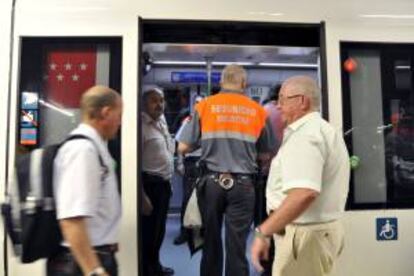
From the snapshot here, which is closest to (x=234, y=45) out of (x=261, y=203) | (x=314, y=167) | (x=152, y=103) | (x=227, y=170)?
(x=227, y=170)

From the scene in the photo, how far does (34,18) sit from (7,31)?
0.18 metres

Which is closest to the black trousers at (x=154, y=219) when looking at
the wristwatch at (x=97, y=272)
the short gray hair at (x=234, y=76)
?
the short gray hair at (x=234, y=76)

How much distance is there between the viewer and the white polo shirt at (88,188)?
1923 mm

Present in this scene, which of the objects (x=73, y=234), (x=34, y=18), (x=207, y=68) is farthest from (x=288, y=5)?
(x=207, y=68)

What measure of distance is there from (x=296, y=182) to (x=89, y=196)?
897 mm

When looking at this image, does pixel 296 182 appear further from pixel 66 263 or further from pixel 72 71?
pixel 72 71

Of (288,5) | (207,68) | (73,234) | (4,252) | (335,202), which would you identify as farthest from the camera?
(207,68)

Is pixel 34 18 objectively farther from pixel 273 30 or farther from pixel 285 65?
pixel 285 65

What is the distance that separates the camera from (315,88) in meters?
2.50

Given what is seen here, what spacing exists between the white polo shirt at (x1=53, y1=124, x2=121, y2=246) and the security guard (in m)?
1.47

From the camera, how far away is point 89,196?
6.35 ft

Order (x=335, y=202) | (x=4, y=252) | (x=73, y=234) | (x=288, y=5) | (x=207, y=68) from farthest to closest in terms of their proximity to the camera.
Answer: (x=207, y=68)
(x=288, y=5)
(x=4, y=252)
(x=335, y=202)
(x=73, y=234)

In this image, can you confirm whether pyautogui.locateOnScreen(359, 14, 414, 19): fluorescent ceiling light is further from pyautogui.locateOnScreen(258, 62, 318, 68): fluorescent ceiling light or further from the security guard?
pyautogui.locateOnScreen(258, 62, 318, 68): fluorescent ceiling light

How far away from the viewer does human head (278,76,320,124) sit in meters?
2.47
